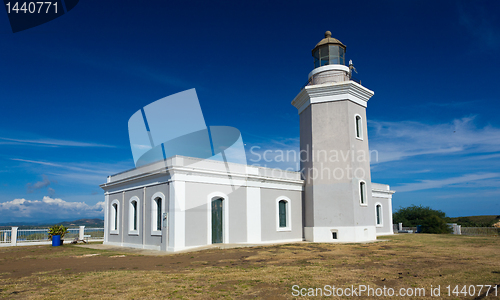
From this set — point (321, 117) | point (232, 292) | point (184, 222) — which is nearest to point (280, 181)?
point (321, 117)

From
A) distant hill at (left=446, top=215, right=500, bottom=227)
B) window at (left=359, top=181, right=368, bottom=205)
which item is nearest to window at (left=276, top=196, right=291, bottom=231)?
window at (left=359, top=181, right=368, bottom=205)

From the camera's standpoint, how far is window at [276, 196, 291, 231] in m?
17.2

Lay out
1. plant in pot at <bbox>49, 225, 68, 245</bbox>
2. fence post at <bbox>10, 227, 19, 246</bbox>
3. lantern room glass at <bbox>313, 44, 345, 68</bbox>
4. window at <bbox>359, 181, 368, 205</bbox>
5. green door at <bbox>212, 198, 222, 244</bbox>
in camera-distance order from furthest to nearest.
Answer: lantern room glass at <bbox>313, 44, 345, 68</bbox>
plant in pot at <bbox>49, 225, 68, 245</bbox>
fence post at <bbox>10, 227, 19, 246</bbox>
window at <bbox>359, 181, 368, 205</bbox>
green door at <bbox>212, 198, 222, 244</bbox>

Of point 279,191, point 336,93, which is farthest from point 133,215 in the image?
point 336,93

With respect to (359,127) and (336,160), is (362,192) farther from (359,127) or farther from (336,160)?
(359,127)

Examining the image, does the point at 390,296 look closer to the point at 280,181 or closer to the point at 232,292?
the point at 232,292

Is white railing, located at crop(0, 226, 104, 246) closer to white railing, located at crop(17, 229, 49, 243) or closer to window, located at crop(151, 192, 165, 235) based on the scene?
white railing, located at crop(17, 229, 49, 243)

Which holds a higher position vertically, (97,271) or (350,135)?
(350,135)

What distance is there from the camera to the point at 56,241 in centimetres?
1702

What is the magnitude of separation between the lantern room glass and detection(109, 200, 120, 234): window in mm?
14201

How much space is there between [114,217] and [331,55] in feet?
51.1

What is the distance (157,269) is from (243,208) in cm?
767

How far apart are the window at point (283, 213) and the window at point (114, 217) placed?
28.5 ft

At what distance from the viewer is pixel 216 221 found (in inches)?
572
